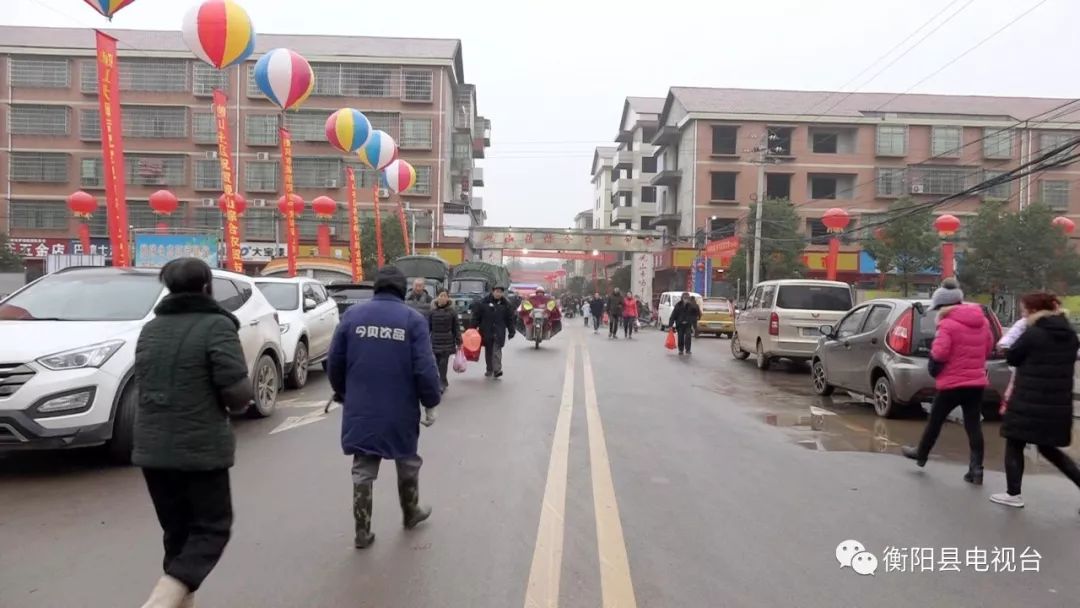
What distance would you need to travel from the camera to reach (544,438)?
775 cm

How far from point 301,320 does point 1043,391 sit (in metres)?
9.63

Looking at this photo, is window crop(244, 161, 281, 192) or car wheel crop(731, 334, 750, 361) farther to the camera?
window crop(244, 161, 281, 192)

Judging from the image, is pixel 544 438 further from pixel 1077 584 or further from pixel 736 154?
pixel 736 154

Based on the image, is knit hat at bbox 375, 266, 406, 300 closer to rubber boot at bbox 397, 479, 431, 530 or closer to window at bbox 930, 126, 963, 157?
rubber boot at bbox 397, 479, 431, 530

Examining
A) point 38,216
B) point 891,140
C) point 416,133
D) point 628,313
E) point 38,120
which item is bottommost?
point 628,313

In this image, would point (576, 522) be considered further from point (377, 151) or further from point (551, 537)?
point (377, 151)

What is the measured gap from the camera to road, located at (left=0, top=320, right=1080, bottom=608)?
3840mm

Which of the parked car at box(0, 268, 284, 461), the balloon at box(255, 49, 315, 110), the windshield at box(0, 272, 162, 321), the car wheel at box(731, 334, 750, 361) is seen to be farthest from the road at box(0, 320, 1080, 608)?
the balloon at box(255, 49, 315, 110)

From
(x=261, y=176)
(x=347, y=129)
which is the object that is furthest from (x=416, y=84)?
(x=347, y=129)

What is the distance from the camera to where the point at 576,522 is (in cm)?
494

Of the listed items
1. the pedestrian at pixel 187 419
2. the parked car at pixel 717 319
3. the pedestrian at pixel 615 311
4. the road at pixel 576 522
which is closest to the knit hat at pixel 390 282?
the pedestrian at pixel 187 419

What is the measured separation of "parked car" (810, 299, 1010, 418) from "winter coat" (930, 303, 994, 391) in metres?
2.02

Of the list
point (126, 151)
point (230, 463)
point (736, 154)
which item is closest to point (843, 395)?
point (230, 463)

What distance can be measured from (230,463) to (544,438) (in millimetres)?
4724
